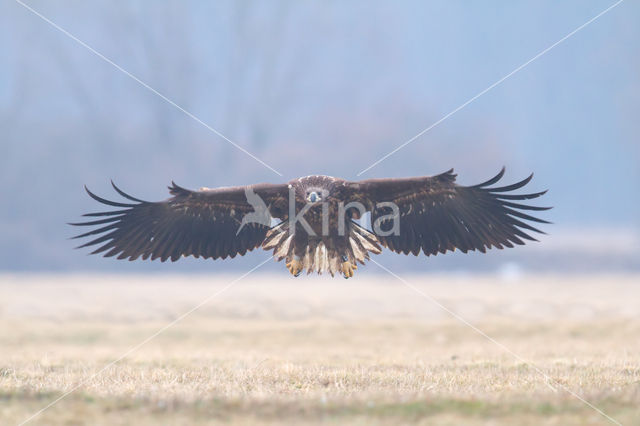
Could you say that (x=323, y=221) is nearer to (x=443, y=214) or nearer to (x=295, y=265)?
(x=295, y=265)

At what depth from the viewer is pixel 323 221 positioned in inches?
461

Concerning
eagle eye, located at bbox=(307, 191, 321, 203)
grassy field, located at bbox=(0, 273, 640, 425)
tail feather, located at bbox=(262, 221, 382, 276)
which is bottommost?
grassy field, located at bbox=(0, 273, 640, 425)

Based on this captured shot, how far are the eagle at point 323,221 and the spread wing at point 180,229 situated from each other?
2 centimetres

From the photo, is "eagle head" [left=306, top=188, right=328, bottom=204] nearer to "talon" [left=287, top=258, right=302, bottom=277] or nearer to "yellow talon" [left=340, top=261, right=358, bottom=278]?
"talon" [left=287, top=258, right=302, bottom=277]

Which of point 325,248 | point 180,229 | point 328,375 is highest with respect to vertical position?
point 180,229

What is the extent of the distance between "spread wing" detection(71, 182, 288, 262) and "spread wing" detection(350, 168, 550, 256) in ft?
6.16

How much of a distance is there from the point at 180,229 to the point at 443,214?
15.4 feet

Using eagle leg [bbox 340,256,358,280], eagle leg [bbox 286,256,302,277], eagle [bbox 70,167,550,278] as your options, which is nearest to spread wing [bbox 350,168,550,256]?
eagle [bbox 70,167,550,278]

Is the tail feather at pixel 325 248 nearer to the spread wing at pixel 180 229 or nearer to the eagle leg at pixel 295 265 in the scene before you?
the eagle leg at pixel 295 265

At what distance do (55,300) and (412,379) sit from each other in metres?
29.7

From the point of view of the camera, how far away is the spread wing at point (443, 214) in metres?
11.8

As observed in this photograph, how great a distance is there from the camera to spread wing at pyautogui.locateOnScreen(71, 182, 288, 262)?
40.7 feet

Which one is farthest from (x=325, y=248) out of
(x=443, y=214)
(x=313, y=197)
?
(x=443, y=214)

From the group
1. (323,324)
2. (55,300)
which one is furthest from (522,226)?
(55,300)
